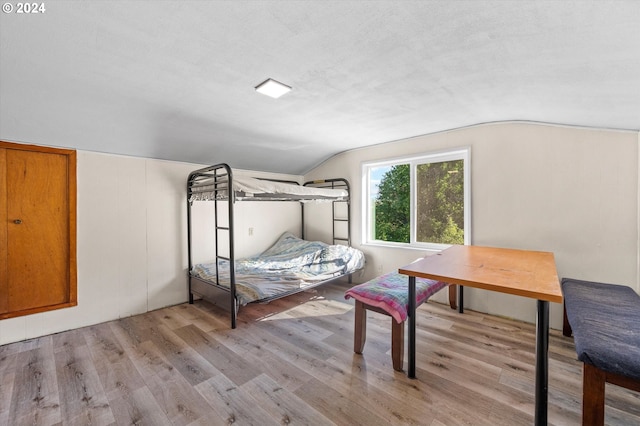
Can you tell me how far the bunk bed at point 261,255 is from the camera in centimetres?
276

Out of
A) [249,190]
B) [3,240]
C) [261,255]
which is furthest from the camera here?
[261,255]

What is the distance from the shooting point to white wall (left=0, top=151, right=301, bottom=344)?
2.70 metres

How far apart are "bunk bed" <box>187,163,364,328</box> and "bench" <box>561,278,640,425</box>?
2.32m

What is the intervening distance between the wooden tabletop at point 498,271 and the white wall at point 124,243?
2832 millimetres

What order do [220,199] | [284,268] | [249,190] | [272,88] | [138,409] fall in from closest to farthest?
1. [138,409]
2. [272,88]
3. [249,190]
4. [220,199]
5. [284,268]

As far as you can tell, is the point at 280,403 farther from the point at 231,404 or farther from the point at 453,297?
the point at 453,297

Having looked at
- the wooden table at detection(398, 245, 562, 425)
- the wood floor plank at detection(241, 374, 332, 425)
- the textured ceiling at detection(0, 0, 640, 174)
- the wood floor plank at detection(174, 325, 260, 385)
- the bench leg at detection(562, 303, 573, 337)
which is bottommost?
the wood floor plank at detection(241, 374, 332, 425)

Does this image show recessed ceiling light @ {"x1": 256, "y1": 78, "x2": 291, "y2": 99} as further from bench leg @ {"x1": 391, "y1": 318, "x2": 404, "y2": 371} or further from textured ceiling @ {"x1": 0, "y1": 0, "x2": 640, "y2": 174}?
bench leg @ {"x1": 391, "y1": 318, "x2": 404, "y2": 371}

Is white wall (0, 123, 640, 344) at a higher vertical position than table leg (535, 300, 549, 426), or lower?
higher

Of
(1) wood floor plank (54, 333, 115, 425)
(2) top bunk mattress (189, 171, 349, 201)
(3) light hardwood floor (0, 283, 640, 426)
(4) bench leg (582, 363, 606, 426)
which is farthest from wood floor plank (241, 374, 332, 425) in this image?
(2) top bunk mattress (189, 171, 349, 201)

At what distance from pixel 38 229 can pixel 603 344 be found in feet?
14.0

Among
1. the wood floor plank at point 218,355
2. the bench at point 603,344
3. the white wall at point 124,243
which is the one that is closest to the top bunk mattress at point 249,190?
the white wall at point 124,243

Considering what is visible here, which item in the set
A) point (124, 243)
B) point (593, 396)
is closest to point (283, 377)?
point (593, 396)

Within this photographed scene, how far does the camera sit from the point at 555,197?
262cm
